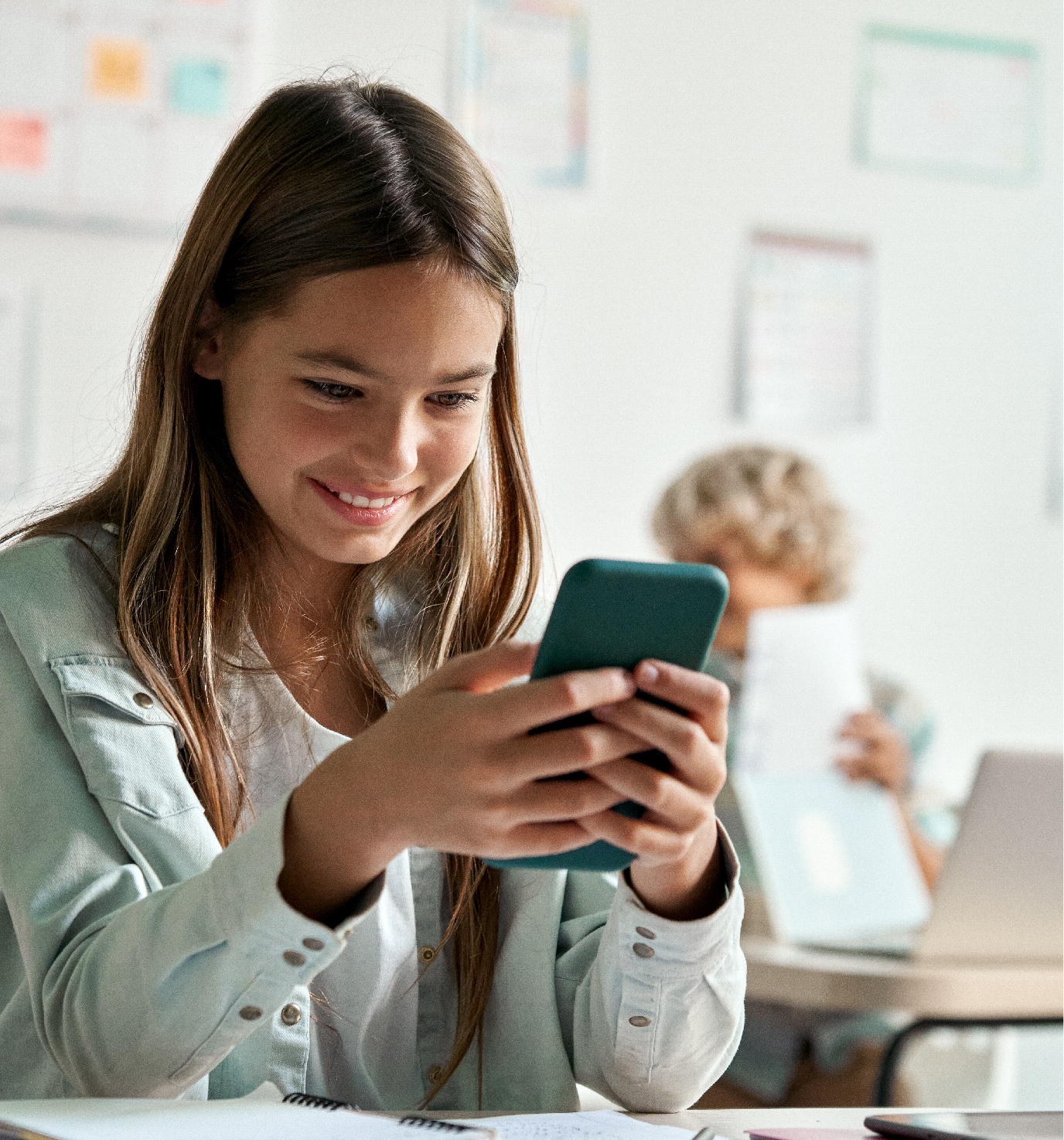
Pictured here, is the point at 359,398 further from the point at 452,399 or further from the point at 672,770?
the point at 672,770

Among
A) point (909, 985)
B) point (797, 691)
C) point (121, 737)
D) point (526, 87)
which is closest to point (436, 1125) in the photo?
point (121, 737)

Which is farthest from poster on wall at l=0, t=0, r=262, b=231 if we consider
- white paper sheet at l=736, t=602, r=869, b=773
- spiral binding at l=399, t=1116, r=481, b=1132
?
spiral binding at l=399, t=1116, r=481, b=1132

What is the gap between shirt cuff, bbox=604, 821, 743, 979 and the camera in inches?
29.2

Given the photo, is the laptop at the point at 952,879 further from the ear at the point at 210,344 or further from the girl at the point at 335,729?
the ear at the point at 210,344

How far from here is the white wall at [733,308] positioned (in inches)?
81.9

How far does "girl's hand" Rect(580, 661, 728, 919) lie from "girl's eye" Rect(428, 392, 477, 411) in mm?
293

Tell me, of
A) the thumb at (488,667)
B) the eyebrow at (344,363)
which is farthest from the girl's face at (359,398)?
the thumb at (488,667)

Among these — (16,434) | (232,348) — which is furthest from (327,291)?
(16,434)

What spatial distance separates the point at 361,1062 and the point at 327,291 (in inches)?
18.2

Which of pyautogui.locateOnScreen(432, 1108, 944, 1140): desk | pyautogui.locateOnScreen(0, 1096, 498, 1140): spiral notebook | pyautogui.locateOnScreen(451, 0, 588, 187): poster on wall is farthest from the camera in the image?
pyautogui.locateOnScreen(451, 0, 588, 187): poster on wall

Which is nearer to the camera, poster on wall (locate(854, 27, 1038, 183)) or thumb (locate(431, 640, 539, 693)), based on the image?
thumb (locate(431, 640, 539, 693))

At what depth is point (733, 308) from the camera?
235cm

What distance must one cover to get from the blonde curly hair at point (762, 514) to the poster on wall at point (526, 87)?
52 cm

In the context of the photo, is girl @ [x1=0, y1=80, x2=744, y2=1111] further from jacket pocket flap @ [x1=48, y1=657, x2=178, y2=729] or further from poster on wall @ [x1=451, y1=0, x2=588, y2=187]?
poster on wall @ [x1=451, y1=0, x2=588, y2=187]
